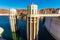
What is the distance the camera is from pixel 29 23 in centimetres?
1833

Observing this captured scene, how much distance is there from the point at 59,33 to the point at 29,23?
5675 millimetres

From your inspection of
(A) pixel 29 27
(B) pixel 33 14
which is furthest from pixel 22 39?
(B) pixel 33 14

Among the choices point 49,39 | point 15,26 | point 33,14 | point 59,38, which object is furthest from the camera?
point 15,26

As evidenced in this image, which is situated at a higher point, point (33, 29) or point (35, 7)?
point (35, 7)

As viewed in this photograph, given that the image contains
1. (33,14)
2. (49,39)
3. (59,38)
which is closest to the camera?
(33,14)

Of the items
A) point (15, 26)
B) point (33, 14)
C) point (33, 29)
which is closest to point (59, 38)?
point (33, 29)

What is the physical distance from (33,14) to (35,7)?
1.25m

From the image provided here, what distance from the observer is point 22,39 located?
22547mm

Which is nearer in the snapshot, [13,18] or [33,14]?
[33,14]

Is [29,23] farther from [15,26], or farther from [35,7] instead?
[15,26]

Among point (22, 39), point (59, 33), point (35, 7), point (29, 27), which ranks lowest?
point (22, 39)

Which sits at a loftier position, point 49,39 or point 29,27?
point 29,27

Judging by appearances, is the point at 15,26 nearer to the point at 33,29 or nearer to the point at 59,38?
the point at 33,29

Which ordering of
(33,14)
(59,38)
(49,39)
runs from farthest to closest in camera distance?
(49,39) → (59,38) → (33,14)
